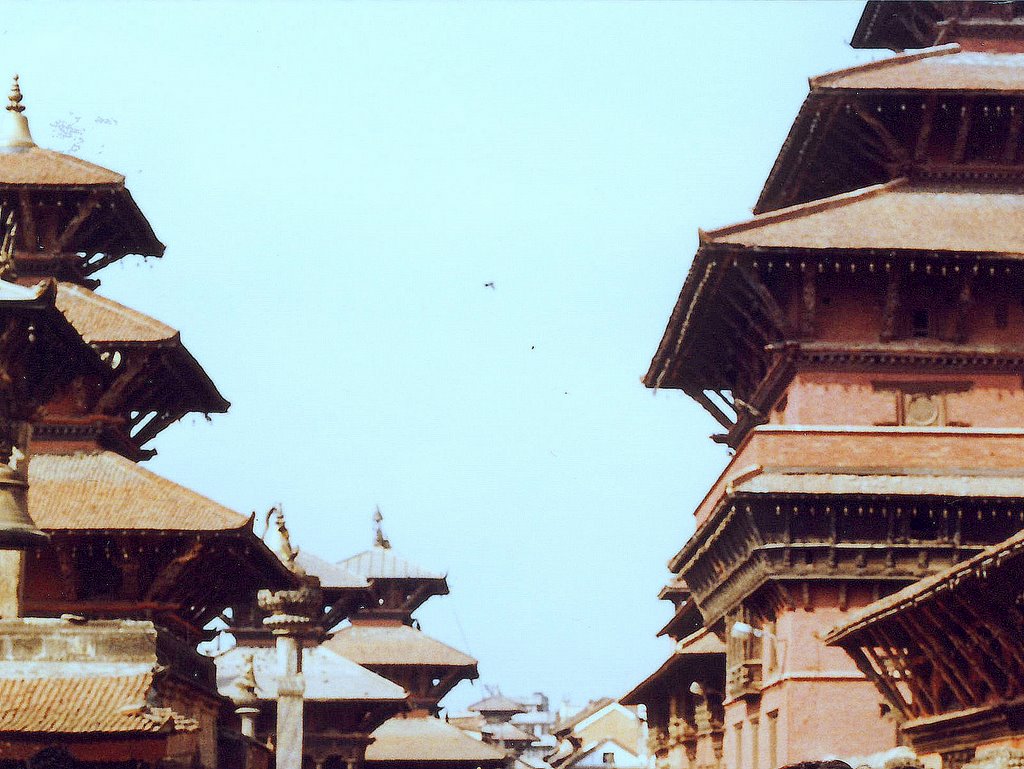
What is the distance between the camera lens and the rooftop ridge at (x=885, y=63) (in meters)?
29.9

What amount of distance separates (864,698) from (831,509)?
2.93 m

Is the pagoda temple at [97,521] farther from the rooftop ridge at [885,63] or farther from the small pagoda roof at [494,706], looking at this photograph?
the small pagoda roof at [494,706]

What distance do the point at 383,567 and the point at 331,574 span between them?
19.3 ft

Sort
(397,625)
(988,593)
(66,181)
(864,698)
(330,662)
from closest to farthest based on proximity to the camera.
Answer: (988,593)
(864,698)
(66,181)
(330,662)
(397,625)

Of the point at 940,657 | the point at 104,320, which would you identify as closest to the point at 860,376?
the point at 940,657

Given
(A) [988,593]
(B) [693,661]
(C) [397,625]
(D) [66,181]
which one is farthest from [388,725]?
(A) [988,593]

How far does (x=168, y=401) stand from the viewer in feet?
116

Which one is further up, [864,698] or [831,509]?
[831,509]

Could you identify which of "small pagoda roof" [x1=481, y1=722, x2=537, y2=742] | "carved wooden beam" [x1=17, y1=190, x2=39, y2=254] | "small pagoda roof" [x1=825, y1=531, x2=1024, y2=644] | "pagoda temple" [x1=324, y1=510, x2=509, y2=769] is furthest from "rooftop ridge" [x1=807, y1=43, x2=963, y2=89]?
"small pagoda roof" [x1=481, y1=722, x2=537, y2=742]

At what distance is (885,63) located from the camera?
31094 mm

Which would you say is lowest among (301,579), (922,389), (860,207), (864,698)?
(864,698)

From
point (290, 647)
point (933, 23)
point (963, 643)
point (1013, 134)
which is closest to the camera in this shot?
point (963, 643)

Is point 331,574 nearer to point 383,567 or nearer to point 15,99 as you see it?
point 383,567

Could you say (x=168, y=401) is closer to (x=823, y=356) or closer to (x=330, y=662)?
(x=823, y=356)
